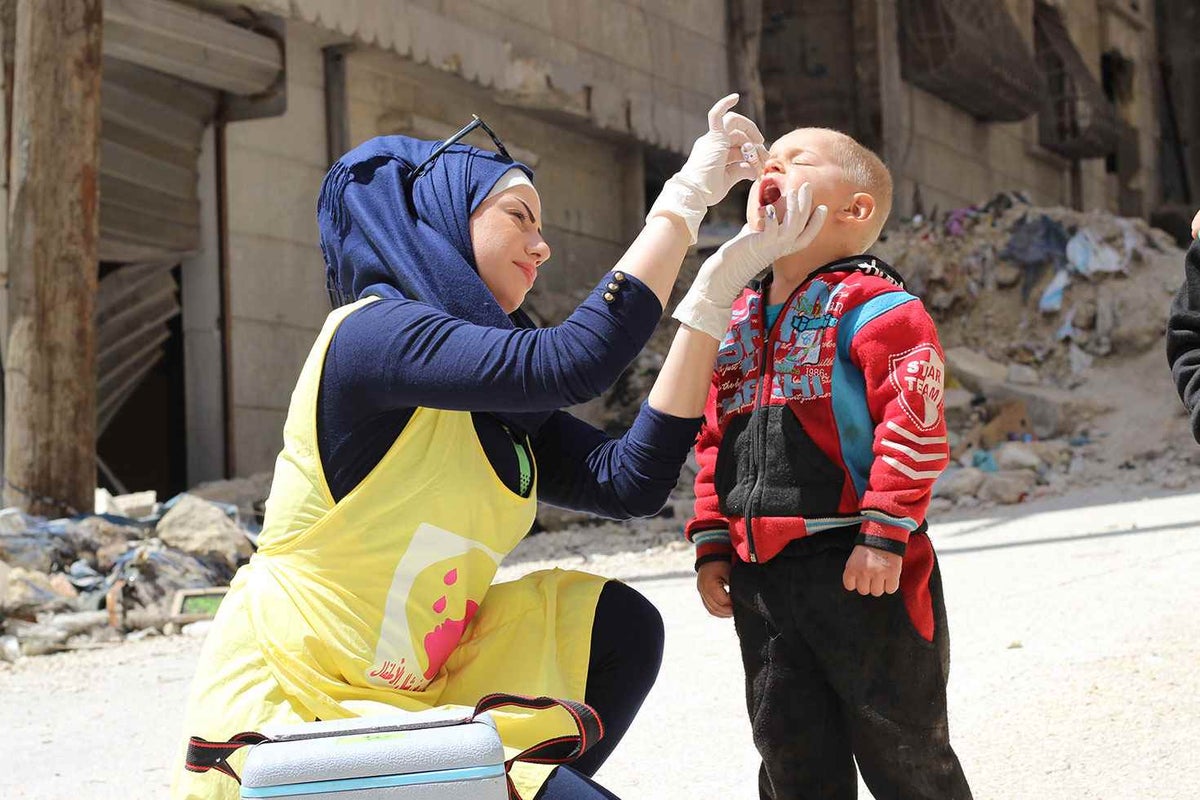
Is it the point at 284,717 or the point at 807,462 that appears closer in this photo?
the point at 284,717

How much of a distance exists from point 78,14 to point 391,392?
5.88 metres

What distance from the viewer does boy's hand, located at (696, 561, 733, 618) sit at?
8.27 ft

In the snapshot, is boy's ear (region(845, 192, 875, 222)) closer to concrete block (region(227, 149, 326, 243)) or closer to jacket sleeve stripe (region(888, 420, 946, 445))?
jacket sleeve stripe (region(888, 420, 946, 445))

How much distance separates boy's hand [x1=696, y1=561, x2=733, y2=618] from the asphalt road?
85 centimetres

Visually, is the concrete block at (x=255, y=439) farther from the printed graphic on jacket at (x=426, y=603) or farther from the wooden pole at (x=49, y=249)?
the printed graphic on jacket at (x=426, y=603)

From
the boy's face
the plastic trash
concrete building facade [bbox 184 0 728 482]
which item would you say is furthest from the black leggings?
the plastic trash

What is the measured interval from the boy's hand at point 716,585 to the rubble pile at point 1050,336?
7.01m

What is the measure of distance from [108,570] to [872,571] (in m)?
5.15

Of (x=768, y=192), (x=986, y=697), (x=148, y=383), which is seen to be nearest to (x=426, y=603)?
(x=768, y=192)

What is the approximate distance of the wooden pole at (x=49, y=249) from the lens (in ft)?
22.9

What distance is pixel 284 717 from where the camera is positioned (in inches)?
76.1

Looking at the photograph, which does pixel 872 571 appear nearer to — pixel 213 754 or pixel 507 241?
pixel 507 241

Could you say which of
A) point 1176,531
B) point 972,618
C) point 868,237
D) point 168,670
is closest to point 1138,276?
point 1176,531

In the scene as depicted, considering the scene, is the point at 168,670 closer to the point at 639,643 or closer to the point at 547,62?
the point at 639,643
